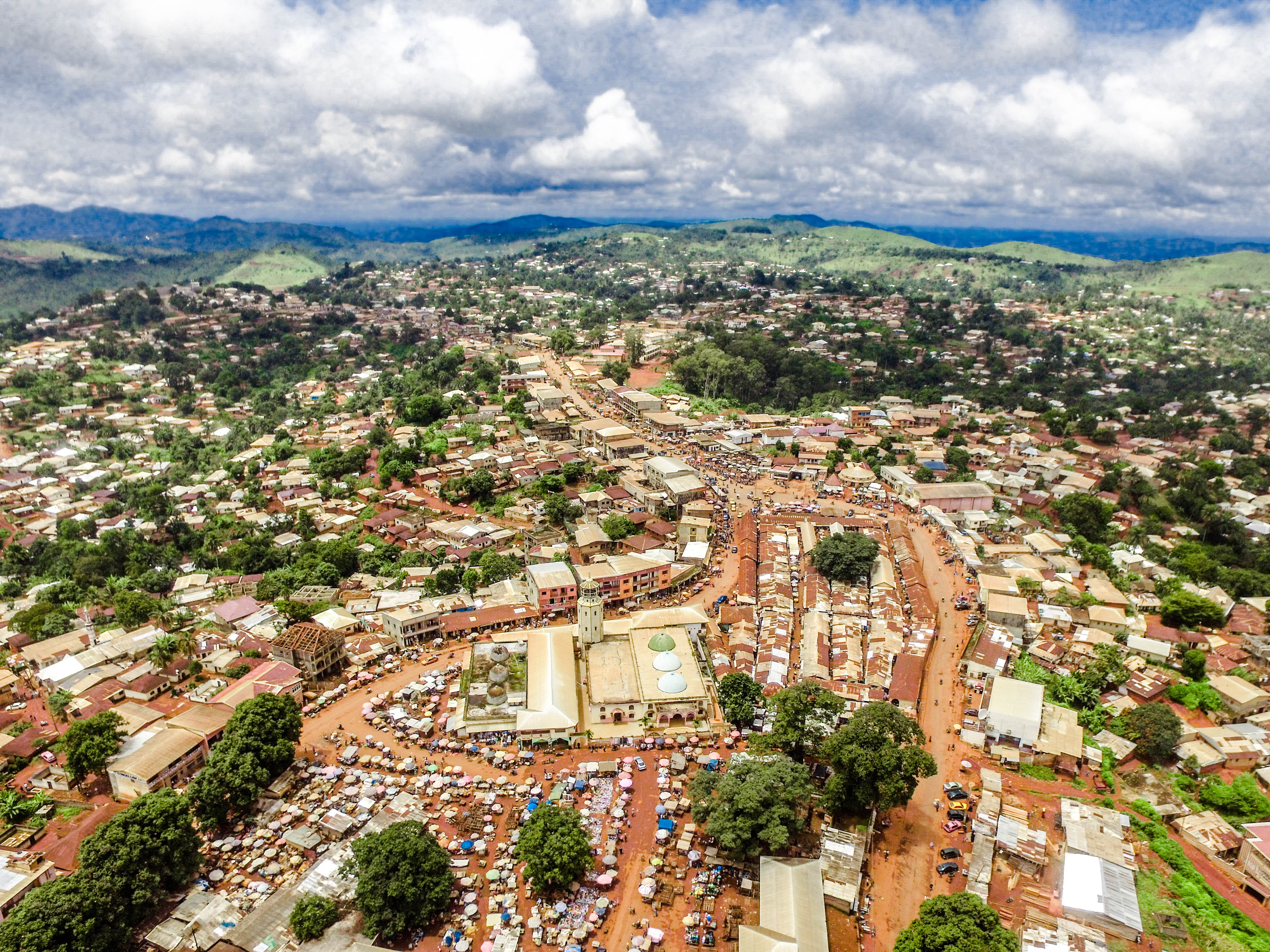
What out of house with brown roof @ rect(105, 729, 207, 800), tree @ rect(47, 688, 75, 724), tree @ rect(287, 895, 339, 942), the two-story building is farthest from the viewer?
the two-story building

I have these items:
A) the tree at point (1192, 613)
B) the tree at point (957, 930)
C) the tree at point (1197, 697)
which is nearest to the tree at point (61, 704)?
the tree at point (957, 930)

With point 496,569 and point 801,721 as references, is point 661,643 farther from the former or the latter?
point 496,569

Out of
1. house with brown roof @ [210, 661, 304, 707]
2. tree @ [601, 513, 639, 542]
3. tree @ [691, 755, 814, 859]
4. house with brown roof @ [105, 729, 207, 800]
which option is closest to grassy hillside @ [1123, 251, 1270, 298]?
tree @ [601, 513, 639, 542]

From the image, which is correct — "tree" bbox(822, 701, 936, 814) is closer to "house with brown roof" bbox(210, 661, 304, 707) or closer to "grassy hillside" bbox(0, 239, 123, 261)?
"house with brown roof" bbox(210, 661, 304, 707)

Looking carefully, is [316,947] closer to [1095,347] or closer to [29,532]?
[29,532]

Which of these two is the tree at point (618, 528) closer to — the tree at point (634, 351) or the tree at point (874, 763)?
the tree at point (874, 763)

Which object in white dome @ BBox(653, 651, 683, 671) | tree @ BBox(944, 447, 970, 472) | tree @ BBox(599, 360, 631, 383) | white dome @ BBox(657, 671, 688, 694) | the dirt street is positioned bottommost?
the dirt street

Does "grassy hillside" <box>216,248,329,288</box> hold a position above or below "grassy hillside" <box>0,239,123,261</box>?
below
